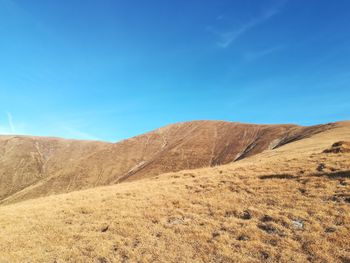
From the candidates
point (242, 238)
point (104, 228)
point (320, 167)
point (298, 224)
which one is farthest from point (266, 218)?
point (320, 167)

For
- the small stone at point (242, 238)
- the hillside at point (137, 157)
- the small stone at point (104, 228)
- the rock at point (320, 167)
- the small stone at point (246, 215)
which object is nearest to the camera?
the small stone at point (242, 238)

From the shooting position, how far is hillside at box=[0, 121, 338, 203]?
407ft

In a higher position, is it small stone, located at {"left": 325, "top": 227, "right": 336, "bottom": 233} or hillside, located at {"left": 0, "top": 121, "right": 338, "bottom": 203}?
hillside, located at {"left": 0, "top": 121, "right": 338, "bottom": 203}

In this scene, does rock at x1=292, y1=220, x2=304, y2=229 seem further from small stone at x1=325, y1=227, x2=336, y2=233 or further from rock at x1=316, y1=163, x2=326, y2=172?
rock at x1=316, y1=163, x2=326, y2=172

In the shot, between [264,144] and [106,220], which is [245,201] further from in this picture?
[264,144]

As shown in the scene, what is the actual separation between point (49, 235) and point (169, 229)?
22.9 feet

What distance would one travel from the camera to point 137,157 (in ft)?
513

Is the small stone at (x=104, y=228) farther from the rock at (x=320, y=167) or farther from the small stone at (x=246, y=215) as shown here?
the rock at (x=320, y=167)

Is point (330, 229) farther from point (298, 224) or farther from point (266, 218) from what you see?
point (266, 218)

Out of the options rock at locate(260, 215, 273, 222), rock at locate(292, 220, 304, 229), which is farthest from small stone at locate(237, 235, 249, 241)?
rock at locate(292, 220, 304, 229)

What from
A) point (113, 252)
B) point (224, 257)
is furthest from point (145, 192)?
point (224, 257)

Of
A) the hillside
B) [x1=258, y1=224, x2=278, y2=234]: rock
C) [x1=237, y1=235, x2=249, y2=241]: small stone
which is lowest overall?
[x1=237, y1=235, x2=249, y2=241]: small stone

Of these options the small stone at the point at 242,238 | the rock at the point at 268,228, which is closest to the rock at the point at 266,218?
the rock at the point at 268,228

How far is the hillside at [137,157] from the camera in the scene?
124 metres
